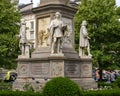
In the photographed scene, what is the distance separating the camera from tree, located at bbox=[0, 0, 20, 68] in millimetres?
29822

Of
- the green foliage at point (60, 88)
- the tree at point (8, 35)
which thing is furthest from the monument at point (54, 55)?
the tree at point (8, 35)

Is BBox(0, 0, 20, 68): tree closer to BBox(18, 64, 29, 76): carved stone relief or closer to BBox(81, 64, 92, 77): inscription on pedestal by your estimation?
BBox(18, 64, 29, 76): carved stone relief

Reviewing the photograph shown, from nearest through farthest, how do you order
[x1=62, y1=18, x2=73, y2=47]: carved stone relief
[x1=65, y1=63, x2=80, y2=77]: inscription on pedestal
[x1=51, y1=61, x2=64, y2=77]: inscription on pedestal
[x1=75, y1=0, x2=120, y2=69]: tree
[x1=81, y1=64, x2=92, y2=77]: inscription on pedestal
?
[x1=51, y1=61, x2=64, y2=77]: inscription on pedestal < [x1=65, y1=63, x2=80, y2=77]: inscription on pedestal < [x1=62, y1=18, x2=73, y2=47]: carved stone relief < [x1=81, y1=64, x2=92, y2=77]: inscription on pedestal < [x1=75, y1=0, x2=120, y2=69]: tree

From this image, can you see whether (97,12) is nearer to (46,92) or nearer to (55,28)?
(55,28)

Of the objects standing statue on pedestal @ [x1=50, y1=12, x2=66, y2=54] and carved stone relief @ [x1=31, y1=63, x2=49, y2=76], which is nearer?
standing statue on pedestal @ [x1=50, y1=12, x2=66, y2=54]

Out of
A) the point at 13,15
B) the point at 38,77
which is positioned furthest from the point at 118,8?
the point at 38,77

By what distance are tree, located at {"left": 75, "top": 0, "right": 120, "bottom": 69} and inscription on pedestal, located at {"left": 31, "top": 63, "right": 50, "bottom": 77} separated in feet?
38.9

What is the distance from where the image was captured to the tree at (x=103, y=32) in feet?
105

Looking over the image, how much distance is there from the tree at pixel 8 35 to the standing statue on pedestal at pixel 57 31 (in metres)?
10.6

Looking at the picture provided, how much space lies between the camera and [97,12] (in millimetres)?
33062

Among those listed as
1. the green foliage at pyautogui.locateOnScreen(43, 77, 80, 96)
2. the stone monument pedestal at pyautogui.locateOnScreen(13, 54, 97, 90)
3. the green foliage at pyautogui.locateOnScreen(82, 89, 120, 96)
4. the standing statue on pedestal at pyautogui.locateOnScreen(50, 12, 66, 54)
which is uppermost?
the standing statue on pedestal at pyautogui.locateOnScreen(50, 12, 66, 54)

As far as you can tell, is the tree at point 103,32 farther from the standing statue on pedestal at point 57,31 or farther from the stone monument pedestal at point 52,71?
the standing statue on pedestal at point 57,31

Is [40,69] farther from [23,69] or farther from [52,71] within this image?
[23,69]

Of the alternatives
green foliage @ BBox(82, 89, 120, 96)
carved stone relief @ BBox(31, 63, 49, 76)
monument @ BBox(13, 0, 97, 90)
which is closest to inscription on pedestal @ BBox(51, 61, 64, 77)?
monument @ BBox(13, 0, 97, 90)
